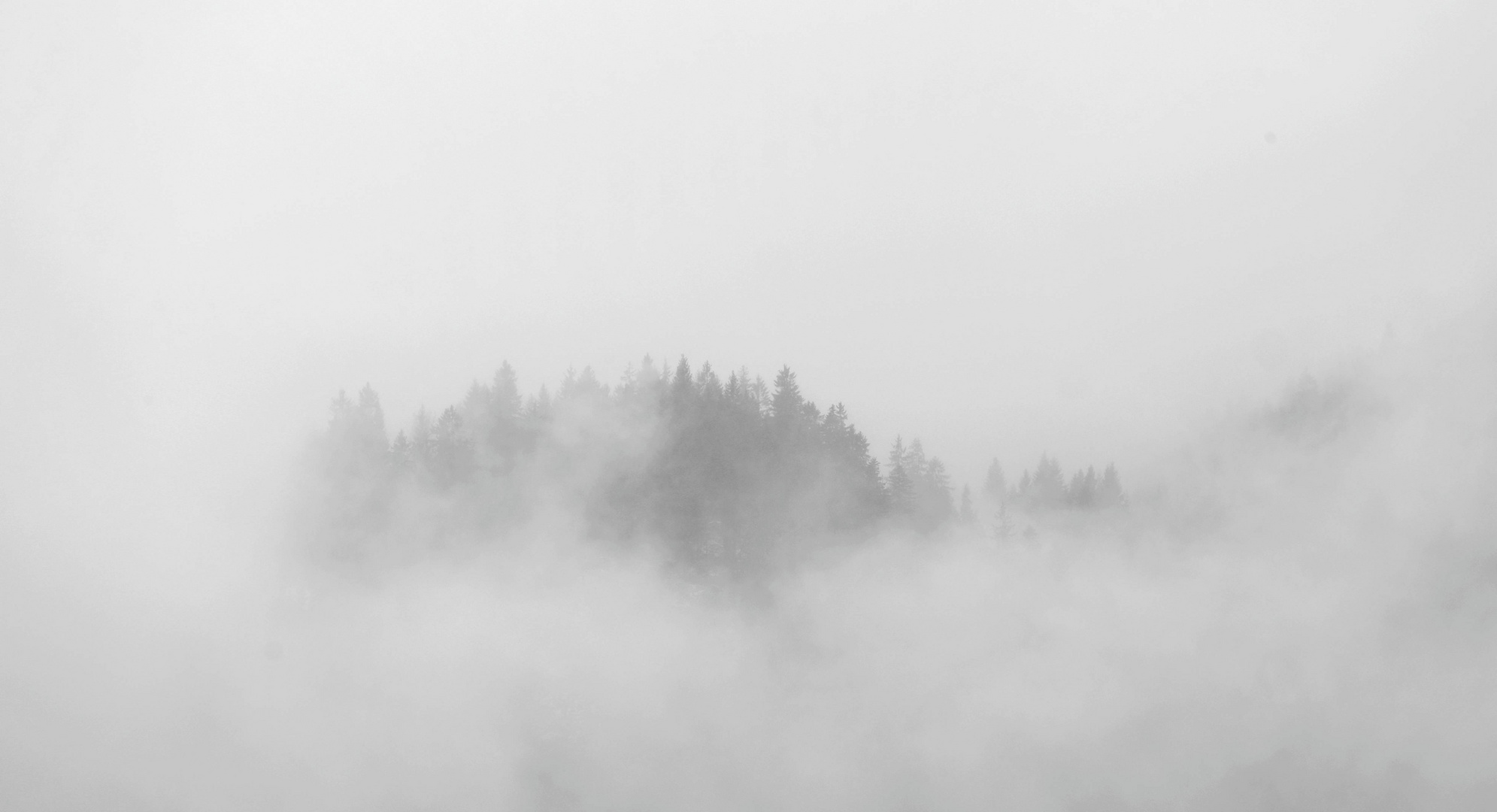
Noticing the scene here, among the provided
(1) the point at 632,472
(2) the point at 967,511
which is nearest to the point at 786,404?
(1) the point at 632,472

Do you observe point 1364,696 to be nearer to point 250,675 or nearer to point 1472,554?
point 1472,554

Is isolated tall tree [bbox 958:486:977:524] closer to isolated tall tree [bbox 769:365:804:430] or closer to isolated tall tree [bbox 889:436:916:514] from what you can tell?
isolated tall tree [bbox 889:436:916:514]

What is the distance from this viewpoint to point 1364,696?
231 feet

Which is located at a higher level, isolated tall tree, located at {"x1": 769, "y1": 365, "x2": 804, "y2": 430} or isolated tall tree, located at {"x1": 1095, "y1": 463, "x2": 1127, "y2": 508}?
isolated tall tree, located at {"x1": 769, "y1": 365, "x2": 804, "y2": 430}

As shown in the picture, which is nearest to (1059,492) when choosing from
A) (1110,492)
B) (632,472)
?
(1110,492)

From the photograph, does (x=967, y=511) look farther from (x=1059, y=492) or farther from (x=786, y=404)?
(x=786, y=404)

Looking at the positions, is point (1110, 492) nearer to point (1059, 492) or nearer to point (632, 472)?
point (1059, 492)

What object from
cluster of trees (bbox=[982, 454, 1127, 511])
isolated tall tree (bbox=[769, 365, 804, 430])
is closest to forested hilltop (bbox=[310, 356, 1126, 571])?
isolated tall tree (bbox=[769, 365, 804, 430])

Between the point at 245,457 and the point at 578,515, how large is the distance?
82.9ft

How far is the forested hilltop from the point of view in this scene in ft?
215

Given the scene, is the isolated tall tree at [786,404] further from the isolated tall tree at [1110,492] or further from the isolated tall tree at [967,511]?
the isolated tall tree at [1110,492]

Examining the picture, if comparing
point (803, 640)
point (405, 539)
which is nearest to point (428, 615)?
point (405, 539)

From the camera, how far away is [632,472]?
66.6 metres

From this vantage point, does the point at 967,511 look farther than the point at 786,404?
Yes
